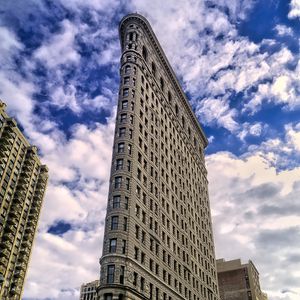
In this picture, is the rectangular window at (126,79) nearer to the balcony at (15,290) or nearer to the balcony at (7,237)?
the balcony at (7,237)

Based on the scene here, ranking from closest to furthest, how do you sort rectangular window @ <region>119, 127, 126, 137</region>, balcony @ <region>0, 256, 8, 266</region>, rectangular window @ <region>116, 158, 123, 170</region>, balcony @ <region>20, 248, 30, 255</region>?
rectangular window @ <region>116, 158, 123, 170</region>
rectangular window @ <region>119, 127, 126, 137</region>
balcony @ <region>0, 256, 8, 266</region>
balcony @ <region>20, 248, 30, 255</region>

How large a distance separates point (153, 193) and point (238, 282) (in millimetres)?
80045

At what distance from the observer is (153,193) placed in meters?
66.6

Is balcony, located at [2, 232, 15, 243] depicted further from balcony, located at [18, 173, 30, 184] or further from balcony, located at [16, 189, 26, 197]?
balcony, located at [18, 173, 30, 184]

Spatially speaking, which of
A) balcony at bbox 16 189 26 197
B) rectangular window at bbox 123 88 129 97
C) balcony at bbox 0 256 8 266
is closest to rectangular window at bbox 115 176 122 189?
rectangular window at bbox 123 88 129 97

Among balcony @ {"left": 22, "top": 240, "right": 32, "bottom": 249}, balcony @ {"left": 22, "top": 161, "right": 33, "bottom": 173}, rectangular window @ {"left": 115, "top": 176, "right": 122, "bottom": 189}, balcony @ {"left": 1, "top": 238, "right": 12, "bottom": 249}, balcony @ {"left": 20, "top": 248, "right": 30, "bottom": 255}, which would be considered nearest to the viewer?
rectangular window @ {"left": 115, "top": 176, "right": 122, "bottom": 189}

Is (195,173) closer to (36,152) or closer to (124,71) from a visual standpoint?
(124,71)

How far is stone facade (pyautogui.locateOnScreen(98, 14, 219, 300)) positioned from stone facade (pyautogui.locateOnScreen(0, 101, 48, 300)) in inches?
1798

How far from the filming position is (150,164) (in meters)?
69.3

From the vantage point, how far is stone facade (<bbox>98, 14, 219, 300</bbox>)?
172 feet

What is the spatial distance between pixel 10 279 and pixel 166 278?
5789 cm

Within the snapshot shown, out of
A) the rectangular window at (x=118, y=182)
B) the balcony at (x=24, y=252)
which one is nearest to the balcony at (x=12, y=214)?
the balcony at (x=24, y=252)

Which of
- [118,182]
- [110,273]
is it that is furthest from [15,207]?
[110,273]

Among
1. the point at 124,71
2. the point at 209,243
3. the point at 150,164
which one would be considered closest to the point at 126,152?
the point at 150,164
